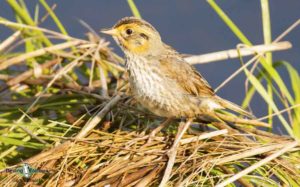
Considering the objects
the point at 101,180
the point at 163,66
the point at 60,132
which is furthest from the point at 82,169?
the point at 163,66

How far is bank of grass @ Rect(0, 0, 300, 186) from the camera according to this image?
3.72 metres

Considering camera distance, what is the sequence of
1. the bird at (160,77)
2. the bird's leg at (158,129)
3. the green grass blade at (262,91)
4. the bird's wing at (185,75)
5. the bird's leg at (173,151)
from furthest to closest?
the green grass blade at (262,91), the bird's wing at (185,75), the bird at (160,77), the bird's leg at (158,129), the bird's leg at (173,151)

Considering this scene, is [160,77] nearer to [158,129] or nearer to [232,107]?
[158,129]

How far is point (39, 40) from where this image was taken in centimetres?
493

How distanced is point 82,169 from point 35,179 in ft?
0.69

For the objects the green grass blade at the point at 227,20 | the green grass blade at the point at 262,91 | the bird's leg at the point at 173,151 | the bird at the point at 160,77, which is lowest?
the bird's leg at the point at 173,151

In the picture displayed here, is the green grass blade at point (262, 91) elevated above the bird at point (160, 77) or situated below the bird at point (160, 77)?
above

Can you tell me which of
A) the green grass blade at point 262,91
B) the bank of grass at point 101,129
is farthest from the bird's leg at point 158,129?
the green grass blade at point 262,91

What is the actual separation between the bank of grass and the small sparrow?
4.2 inches

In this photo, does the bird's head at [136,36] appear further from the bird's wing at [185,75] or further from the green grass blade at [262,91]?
the green grass blade at [262,91]

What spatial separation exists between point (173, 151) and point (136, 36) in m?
0.69

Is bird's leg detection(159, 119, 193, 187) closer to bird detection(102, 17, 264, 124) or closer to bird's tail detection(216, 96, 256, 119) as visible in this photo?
bird detection(102, 17, 264, 124)

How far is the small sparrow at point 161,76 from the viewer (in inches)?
160

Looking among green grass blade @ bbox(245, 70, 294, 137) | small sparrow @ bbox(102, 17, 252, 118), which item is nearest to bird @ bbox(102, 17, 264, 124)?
small sparrow @ bbox(102, 17, 252, 118)
